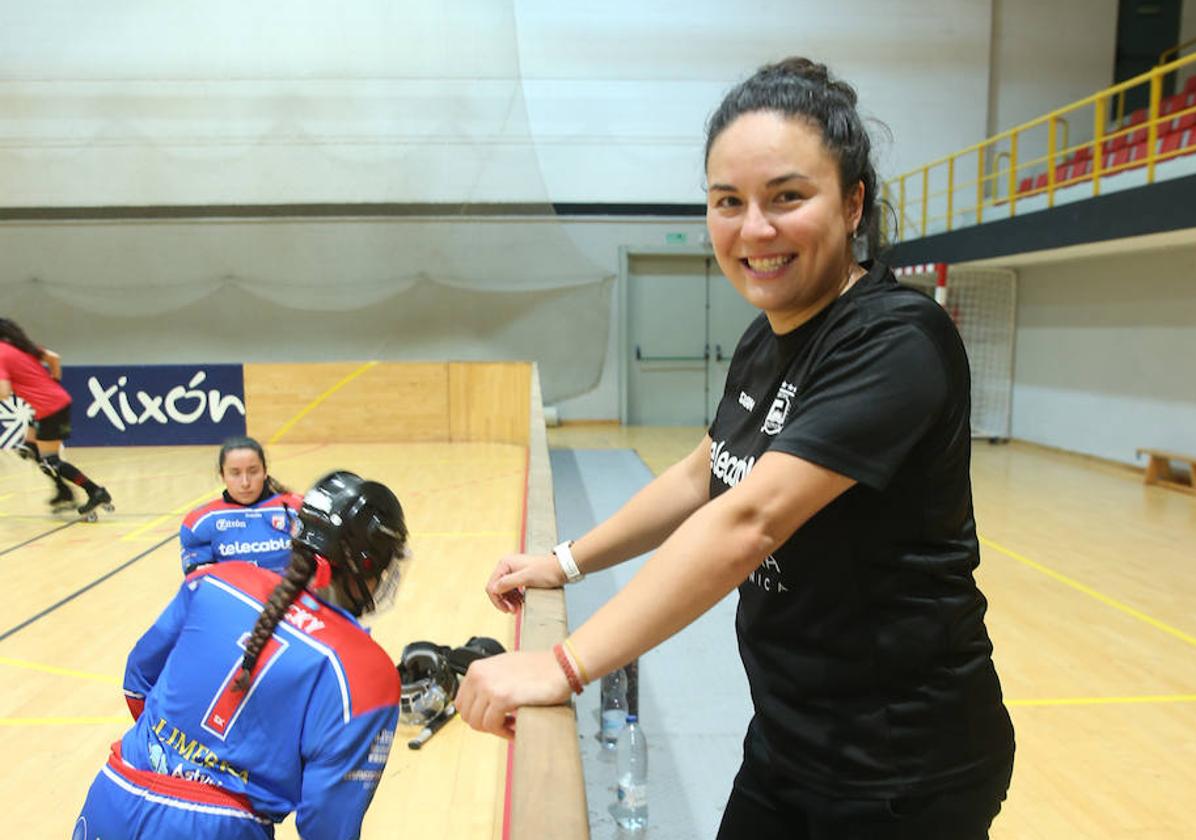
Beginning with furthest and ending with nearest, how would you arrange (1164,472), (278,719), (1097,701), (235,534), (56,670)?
(1164,472), (56,670), (235,534), (1097,701), (278,719)

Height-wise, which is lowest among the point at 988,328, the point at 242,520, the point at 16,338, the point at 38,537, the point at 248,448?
the point at 38,537

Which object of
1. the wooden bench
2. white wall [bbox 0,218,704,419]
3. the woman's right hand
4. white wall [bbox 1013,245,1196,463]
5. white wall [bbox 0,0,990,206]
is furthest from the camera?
white wall [bbox 0,218,704,419]

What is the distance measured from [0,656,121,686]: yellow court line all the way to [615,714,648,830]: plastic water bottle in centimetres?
254

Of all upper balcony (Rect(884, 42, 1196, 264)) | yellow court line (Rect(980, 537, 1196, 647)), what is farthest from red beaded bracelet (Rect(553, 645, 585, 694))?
yellow court line (Rect(980, 537, 1196, 647))

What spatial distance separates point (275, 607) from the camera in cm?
155

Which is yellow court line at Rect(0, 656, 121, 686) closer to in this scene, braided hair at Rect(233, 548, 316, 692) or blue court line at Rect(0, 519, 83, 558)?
blue court line at Rect(0, 519, 83, 558)

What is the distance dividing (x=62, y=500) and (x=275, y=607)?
24.2 feet

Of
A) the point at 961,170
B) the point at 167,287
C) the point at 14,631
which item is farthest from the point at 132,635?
the point at 961,170

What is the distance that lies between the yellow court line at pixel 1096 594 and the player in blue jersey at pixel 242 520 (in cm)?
484

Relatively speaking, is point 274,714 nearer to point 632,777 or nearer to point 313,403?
point 632,777

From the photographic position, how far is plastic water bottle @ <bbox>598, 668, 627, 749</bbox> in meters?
3.40

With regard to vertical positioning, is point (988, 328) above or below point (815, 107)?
below

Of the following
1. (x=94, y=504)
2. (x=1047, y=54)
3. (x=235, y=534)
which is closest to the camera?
(x=235, y=534)

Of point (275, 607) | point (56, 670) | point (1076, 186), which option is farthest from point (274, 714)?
point (1076, 186)
